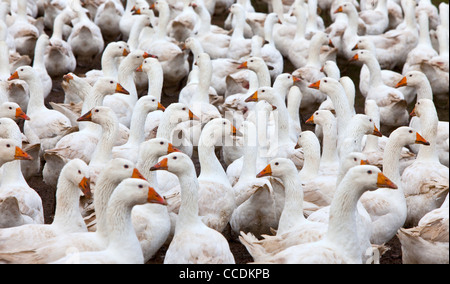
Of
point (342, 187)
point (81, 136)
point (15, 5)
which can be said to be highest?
point (342, 187)

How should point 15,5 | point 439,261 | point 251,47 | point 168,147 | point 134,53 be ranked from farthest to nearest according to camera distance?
point 15,5
point 251,47
point 134,53
point 168,147
point 439,261

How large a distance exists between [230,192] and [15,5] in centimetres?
909

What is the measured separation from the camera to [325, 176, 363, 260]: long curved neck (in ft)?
17.6

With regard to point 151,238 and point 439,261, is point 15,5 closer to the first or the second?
point 151,238

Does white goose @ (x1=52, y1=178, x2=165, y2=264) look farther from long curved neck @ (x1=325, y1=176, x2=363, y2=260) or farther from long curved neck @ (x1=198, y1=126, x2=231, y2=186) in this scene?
long curved neck @ (x1=198, y1=126, x2=231, y2=186)

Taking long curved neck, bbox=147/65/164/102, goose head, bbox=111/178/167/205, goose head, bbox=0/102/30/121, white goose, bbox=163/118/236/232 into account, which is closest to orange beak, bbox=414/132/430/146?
white goose, bbox=163/118/236/232

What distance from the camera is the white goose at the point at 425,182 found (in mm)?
7324

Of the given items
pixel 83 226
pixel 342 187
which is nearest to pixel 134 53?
pixel 83 226

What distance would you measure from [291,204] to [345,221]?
3.52ft

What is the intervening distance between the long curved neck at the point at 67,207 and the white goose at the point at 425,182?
3523 millimetres

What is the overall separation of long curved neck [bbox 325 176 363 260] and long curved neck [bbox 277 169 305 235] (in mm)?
932

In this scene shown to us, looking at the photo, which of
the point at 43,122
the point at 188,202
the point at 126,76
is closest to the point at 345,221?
the point at 188,202

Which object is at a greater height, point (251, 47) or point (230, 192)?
point (230, 192)

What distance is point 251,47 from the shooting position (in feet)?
39.4
